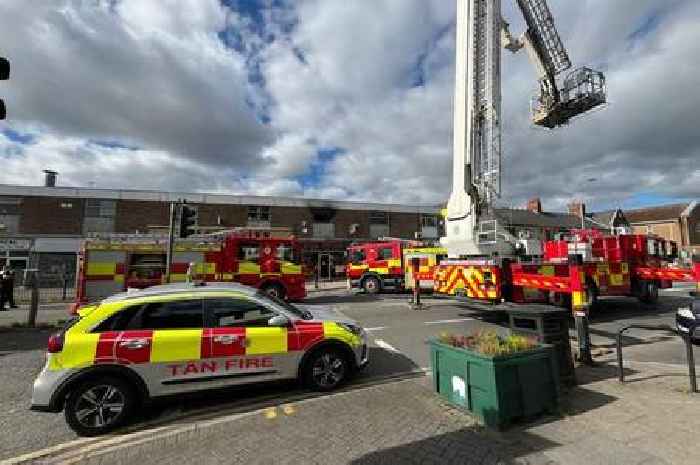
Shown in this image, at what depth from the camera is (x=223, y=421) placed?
14.1ft

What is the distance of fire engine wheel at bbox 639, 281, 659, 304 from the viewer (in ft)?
37.8

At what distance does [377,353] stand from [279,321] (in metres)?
2.70

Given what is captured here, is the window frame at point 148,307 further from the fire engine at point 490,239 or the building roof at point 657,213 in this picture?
the building roof at point 657,213

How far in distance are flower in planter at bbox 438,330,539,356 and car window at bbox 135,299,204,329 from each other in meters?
3.03

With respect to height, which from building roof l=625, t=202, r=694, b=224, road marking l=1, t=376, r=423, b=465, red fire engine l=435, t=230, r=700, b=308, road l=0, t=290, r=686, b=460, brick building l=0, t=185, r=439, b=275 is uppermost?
building roof l=625, t=202, r=694, b=224

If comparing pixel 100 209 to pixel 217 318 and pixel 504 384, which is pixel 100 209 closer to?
pixel 217 318

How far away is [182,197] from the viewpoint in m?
29.5

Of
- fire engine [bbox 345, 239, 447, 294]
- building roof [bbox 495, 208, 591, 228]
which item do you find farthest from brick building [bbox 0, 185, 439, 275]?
building roof [bbox 495, 208, 591, 228]

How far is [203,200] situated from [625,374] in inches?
1188

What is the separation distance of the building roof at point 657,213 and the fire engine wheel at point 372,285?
5281 centimetres

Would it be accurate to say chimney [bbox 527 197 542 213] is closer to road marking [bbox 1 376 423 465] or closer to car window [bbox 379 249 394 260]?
car window [bbox 379 249 394 260]

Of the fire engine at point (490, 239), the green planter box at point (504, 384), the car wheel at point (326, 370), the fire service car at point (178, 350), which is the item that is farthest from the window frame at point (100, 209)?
the green planter box at point (504, 384)

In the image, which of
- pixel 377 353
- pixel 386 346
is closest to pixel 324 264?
pixel 386 346

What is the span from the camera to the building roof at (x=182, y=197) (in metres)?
27.8
